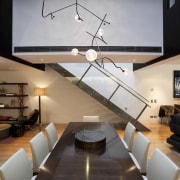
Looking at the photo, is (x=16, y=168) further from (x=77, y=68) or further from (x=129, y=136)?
(x=77, y=68)

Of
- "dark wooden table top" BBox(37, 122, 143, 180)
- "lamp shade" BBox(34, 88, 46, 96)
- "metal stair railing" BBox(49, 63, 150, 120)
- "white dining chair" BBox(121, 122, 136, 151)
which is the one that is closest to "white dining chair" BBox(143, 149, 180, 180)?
"dark wooden table top" BBox(37, 122, 143, 180)

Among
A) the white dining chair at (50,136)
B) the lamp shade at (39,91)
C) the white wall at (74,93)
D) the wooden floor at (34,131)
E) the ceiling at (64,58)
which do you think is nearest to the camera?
the white dining chair at (50,136)

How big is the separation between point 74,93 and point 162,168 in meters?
6.55

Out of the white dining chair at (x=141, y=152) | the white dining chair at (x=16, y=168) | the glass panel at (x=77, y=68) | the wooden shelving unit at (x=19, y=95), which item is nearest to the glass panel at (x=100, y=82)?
the glass panel at (x=77, y=68)

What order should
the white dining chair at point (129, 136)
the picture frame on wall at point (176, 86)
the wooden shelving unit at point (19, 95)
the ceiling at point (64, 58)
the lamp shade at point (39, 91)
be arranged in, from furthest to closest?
1. the picture frame on wall at point (176, 86)
2. the wooden shelving unit at point (19, 95)
3. the lamp shade at point (39, 91)
4. the ceiling at point (64, 58)
5. the white dining chair at point (129, 136)

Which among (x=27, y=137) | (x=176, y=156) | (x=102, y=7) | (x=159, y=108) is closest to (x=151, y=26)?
(x=102, y=7)

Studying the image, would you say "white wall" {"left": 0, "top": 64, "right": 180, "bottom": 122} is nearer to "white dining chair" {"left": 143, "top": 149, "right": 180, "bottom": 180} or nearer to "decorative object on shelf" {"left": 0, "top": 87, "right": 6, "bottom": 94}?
"decorative object on shelf" {"left": 0, "top": 87, "right": 6, "bottom": 94}

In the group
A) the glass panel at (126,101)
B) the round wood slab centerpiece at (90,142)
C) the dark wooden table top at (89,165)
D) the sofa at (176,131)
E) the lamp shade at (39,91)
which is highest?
the lamp shade at (39,91)

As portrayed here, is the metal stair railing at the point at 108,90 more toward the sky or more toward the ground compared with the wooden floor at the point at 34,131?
more toward the sky

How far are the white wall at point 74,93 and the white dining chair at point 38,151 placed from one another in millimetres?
5343

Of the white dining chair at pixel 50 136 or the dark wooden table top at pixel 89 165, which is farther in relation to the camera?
the white dining chair at pixel 50 136

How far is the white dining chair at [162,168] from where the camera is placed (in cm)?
164

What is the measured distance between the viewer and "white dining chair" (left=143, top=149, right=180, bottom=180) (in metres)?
1.64

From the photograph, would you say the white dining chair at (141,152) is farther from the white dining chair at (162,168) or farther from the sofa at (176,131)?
the sofa at (176,131)
